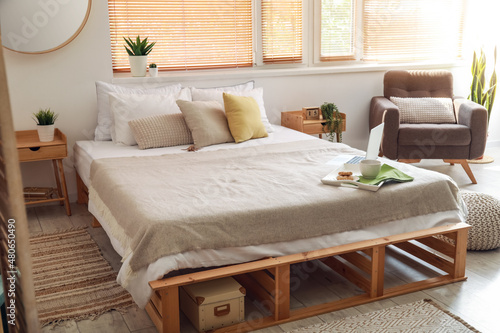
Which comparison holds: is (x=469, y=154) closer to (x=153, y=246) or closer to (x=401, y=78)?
(x=401, y=78)

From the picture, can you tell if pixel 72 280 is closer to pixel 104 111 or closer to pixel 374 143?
pixel 104 111

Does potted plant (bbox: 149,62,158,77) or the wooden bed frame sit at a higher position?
potted plant (bbox: 149,62,158,77)

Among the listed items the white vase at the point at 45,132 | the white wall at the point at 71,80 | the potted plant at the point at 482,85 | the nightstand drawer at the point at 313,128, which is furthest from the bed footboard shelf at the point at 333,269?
the potted plant at the point at 482,85

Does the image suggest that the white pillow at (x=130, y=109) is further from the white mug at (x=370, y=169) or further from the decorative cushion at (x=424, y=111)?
the decorative cushion at (x=424, y=111)

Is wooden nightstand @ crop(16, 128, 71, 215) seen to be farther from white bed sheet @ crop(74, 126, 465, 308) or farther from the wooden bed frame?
the wooden bed frame

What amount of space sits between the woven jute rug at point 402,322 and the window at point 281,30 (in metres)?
3.02

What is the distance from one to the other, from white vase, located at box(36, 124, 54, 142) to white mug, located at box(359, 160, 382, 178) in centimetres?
220

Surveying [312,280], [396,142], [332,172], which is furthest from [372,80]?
[312,280]

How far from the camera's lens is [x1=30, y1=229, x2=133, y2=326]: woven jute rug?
244 cm

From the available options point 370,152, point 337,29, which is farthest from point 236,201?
point 337,29

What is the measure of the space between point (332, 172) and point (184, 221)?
3.18ft

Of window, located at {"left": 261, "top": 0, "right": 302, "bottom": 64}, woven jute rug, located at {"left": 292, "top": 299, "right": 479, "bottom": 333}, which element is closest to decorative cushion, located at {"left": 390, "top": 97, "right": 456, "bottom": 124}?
window, located at {"left": 261, "top": 0, "right": 302, "bottom": 64}

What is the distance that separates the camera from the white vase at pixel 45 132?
363 cm

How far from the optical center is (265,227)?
2309 millimetres
